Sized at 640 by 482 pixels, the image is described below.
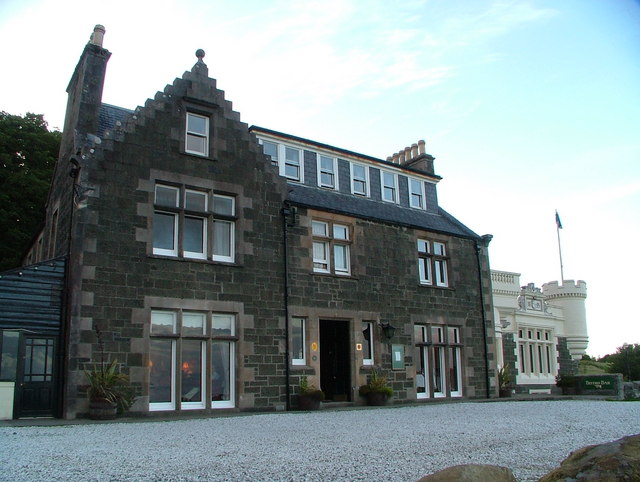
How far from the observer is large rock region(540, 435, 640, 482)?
5.01 m

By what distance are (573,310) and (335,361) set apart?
20887 mm

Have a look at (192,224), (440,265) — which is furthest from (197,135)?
(440,265)

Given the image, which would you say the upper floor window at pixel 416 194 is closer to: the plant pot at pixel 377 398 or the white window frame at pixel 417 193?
the white window frame at pixel 417 193

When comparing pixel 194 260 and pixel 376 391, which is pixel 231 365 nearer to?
pixel 194 260

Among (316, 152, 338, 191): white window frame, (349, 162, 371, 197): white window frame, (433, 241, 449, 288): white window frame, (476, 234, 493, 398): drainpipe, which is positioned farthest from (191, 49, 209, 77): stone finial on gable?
(476, 234, 493, 398): drainpipe

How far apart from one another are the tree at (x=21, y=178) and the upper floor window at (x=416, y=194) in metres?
18.2

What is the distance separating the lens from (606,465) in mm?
5090

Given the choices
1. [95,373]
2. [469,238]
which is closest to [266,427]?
[95,373]

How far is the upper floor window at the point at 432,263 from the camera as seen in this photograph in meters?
24.0

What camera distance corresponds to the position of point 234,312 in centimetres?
1819

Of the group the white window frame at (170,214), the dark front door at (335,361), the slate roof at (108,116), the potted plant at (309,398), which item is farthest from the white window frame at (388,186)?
the slate roof at (108,116)

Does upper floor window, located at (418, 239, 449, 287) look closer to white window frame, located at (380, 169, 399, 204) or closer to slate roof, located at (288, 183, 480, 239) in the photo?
slate roof, located at (288, 183, 480, 239)

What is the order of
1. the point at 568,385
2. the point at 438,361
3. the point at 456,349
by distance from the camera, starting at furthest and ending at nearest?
the point at 568,385
the point at 456,349
the point at 438,361

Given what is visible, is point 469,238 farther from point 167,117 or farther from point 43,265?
point 43,265
